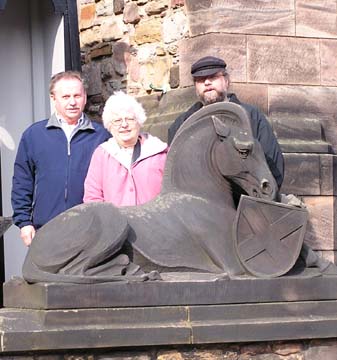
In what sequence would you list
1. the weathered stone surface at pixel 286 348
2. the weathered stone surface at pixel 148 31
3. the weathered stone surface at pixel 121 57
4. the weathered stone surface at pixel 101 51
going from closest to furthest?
the weathered stone surface at pixel 286 348
the weathered stone surface at pixel 148 31
the weathered stone surface at pixel 121 57
the weathered stone surface at pixel 101 51

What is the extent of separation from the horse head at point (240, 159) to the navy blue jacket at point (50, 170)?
0.99 metres

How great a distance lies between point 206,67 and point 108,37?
3.63 meters

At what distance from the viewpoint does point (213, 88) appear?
781 centimetres

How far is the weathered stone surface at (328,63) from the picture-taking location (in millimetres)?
9781

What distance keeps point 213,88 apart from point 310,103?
2.00m

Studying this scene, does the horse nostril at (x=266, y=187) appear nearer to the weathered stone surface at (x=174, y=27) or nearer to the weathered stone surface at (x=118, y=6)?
the weathered stone surface at (x=174, y=27)

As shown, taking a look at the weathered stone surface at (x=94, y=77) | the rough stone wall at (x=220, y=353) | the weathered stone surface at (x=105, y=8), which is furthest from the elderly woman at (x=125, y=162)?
the weathered stone surface at (x=94, y=77)

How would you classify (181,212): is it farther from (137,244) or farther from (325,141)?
(325,141)

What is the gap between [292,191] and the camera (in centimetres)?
933

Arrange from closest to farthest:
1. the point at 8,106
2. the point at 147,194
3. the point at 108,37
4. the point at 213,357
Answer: the point at 213,357 → the point at 147,194 → the point at 8,106 → the point at 108,37

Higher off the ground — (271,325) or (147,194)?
(147,194)

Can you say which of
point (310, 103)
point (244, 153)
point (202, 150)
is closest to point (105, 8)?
point (310, 103)

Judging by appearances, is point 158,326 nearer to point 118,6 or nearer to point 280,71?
point 280,71

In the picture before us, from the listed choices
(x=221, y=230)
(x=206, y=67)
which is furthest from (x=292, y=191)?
(x=221, y=230)
